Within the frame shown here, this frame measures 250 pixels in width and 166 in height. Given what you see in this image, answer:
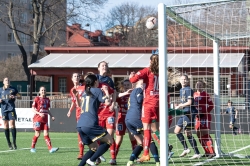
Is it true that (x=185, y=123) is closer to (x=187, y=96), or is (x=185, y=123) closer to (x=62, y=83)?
(x=187, y=96)

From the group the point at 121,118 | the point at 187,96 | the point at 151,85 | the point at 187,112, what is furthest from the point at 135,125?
the point at 187,112

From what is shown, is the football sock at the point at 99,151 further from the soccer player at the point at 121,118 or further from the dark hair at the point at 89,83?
the soccer player at the point at 121,118

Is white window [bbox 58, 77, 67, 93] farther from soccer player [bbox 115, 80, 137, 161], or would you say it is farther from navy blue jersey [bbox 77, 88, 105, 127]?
navy blue jersey [bbox 77, 88, 105, 127]

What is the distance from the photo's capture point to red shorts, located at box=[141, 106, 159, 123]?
10.2 m

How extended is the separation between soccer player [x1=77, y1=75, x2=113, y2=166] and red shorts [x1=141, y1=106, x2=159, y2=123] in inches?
38.2

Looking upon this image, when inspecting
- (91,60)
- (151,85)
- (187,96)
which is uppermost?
(91,60)

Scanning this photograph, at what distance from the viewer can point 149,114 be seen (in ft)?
33.3

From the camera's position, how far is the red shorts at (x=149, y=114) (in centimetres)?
1016

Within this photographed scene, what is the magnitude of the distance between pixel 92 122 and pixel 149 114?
4.31ft

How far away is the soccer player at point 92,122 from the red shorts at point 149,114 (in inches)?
38.2

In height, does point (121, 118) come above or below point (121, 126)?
above

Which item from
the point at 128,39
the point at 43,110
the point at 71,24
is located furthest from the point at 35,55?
the point at 43,110

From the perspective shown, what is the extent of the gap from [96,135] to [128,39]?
165 ft

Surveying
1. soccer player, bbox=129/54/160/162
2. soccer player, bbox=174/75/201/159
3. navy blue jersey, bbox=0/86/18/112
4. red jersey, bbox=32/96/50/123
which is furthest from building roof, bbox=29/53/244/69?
soccer player, bbox=129/54/160/162
